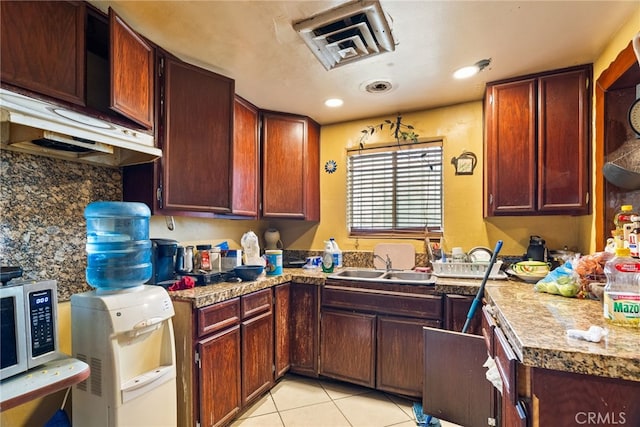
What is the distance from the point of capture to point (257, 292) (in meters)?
2.11

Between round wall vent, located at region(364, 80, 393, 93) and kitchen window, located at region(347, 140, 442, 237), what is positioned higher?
round wall vent, located at region(364, 80, 393, 93)

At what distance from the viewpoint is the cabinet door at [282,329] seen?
2307 millimetres

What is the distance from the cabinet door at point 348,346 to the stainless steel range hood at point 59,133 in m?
1.67

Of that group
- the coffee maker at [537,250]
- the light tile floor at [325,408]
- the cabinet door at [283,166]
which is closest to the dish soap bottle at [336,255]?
the cabinet door at [283,166]

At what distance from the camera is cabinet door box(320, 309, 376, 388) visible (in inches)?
87.3

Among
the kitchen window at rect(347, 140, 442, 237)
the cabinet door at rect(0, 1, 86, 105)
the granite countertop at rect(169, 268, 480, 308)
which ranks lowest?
the granite countertop at rect(169, 268, 480, 308)

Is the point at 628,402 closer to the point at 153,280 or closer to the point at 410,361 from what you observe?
the point at 410,361

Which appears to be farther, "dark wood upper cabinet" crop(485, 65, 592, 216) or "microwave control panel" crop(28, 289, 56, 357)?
"dark wood upper cabinet" crop(485, 65, 592, 216)

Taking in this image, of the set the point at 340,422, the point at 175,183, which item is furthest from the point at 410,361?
the point at 175,183

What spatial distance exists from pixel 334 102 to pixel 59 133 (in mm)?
1894

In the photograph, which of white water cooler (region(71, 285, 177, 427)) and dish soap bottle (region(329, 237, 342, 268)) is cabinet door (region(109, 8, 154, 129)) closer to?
white water cooler (region(71, 285, 177, 427))

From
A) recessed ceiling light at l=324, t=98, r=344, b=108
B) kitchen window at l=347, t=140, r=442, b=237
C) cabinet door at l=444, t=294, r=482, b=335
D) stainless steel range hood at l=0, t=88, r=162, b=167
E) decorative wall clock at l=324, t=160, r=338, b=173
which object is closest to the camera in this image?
stainless steel range hood at l=0, t=88, r=162, b=167

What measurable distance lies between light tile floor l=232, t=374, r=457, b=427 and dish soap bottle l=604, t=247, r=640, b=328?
132cm

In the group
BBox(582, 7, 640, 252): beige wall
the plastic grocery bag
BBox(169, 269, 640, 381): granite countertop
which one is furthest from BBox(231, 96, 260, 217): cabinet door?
BBox(582, 7, 640, 252): beige wall
